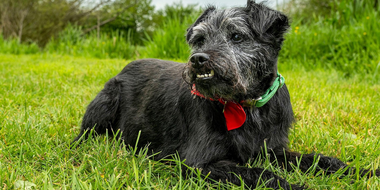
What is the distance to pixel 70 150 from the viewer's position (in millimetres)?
2738

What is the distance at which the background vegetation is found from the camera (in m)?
2.32

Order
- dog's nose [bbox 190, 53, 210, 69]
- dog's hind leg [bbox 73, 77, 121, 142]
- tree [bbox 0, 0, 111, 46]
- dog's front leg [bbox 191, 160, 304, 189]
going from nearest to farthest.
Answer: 1. dog's front leg [bbox 191, 160, 304, 189]
2. dog's nose [bbox 190, 53, 210, 69]
3. dog's hind leg [bbox 73, 77, 121, 142]
4. tree [bbox 0, 0, 111, 46]

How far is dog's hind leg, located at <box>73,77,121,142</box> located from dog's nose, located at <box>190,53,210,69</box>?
63.4 inches

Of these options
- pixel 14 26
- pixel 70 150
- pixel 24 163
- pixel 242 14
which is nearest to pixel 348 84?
pixel 242 14

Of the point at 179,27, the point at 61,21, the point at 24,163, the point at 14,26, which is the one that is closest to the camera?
the point at 24,163

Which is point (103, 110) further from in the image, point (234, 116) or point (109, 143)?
point (234, 116)

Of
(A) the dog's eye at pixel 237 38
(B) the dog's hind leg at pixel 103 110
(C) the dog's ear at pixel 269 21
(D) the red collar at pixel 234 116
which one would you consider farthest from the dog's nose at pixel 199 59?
(B) the dog's hind leg at pixel 103 110

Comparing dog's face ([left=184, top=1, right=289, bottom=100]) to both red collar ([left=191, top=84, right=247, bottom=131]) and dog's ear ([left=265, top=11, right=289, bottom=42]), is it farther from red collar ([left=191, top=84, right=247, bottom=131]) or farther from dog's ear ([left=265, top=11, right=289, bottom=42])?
red collar ([left=191, top=84, right=247, bottom=131])

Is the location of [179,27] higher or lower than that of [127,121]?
higher

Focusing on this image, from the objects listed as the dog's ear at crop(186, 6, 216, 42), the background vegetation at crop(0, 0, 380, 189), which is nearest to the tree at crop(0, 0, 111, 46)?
the background vegetation at crop(0, 0, 380, 189)

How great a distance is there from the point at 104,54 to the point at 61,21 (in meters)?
8.80

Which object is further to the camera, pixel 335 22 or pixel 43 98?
pixel 335 22

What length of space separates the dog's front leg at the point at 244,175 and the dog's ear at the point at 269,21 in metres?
Answer: 1.11

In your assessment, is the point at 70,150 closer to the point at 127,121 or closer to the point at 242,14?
the point at 127,121
